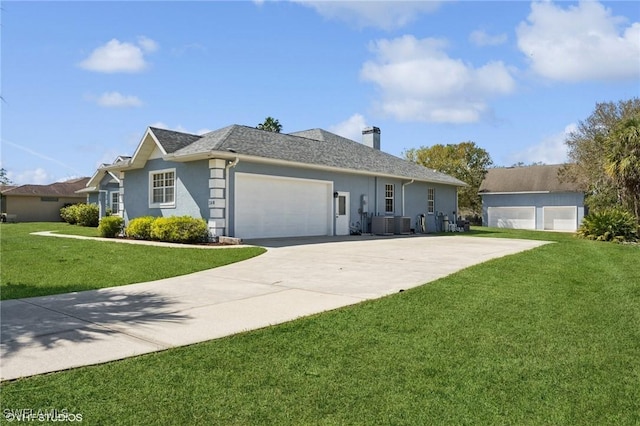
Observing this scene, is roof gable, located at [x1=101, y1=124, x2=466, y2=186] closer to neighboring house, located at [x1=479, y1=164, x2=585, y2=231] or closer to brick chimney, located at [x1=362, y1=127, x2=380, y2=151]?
brick chimney, located at [x1=362, y1=127, x2=380, y2=151]

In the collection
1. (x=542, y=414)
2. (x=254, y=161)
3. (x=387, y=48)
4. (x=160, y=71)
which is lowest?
(x=542, y=414)

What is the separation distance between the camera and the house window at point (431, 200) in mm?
26469

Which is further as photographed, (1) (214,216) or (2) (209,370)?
(1) (214,216)

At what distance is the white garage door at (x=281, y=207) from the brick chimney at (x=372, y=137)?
30.1ft

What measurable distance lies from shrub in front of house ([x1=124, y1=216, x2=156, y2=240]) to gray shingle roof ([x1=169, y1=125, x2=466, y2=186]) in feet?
9.31

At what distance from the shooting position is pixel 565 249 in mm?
13922

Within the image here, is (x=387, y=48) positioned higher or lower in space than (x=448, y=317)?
higher

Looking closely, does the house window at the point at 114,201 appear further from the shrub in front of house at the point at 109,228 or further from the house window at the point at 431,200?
the house window at the point at 431,200

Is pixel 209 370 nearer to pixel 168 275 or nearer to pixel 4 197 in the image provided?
pixel 168 275

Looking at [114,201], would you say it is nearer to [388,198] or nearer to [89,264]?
[388,198]

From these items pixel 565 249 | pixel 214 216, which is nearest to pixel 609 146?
pixel 565 249

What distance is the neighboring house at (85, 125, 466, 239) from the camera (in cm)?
1620

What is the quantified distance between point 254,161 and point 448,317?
1203cm

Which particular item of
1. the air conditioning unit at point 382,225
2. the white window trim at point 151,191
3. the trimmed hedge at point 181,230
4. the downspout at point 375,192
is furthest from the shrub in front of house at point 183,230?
the downspout at point 375,192
